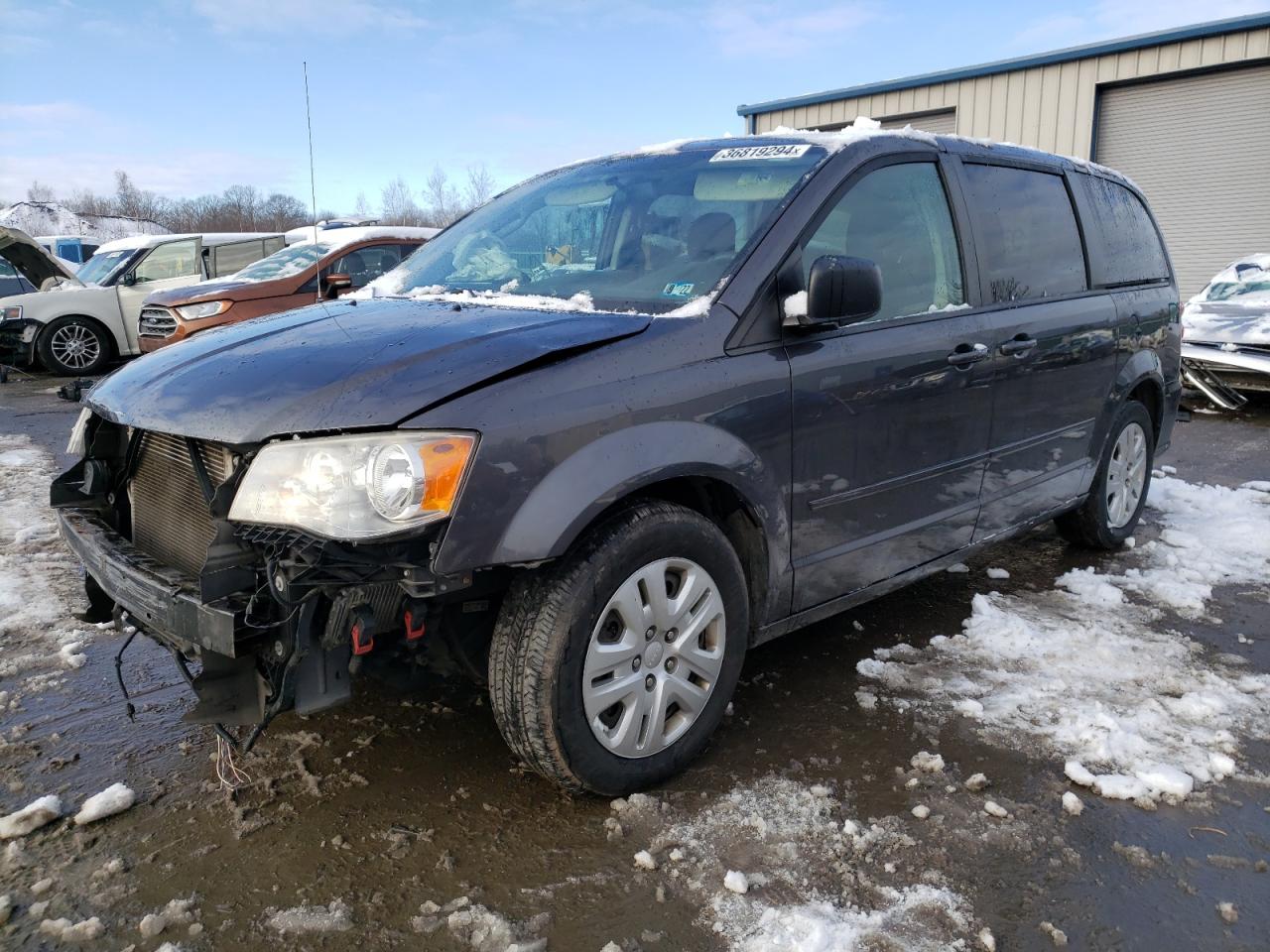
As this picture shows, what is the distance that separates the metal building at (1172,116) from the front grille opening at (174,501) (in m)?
15.5

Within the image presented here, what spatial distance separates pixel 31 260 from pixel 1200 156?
17020mm

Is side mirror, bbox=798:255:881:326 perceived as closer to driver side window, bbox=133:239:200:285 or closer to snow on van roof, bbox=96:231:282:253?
snow on van roof, bbox=96:231:282:253

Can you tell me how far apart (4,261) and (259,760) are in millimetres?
13939

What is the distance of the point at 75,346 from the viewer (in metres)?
12.7

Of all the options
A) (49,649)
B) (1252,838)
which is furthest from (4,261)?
(1252,838)

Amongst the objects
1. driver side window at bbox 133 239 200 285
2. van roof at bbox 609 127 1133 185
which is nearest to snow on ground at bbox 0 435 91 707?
van roof at bbox 609 127 1133 185

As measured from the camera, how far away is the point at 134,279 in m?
12.9

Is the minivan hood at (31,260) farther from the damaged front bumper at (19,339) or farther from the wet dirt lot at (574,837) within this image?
the wet dirt lot at (574,837)

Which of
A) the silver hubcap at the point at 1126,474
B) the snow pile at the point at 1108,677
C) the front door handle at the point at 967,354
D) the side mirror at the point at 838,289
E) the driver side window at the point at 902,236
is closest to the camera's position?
the side mirror at the point at 838,289

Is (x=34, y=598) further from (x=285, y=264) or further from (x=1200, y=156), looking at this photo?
(x=1200, y=156)

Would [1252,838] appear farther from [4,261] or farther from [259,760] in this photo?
[4,261]

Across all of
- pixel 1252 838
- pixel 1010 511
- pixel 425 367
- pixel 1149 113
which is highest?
pixel 1149 113

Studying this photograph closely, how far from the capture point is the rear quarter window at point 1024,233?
364cm

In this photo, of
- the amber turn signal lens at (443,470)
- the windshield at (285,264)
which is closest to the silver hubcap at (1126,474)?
the amber turn signal lens at (443,470)
